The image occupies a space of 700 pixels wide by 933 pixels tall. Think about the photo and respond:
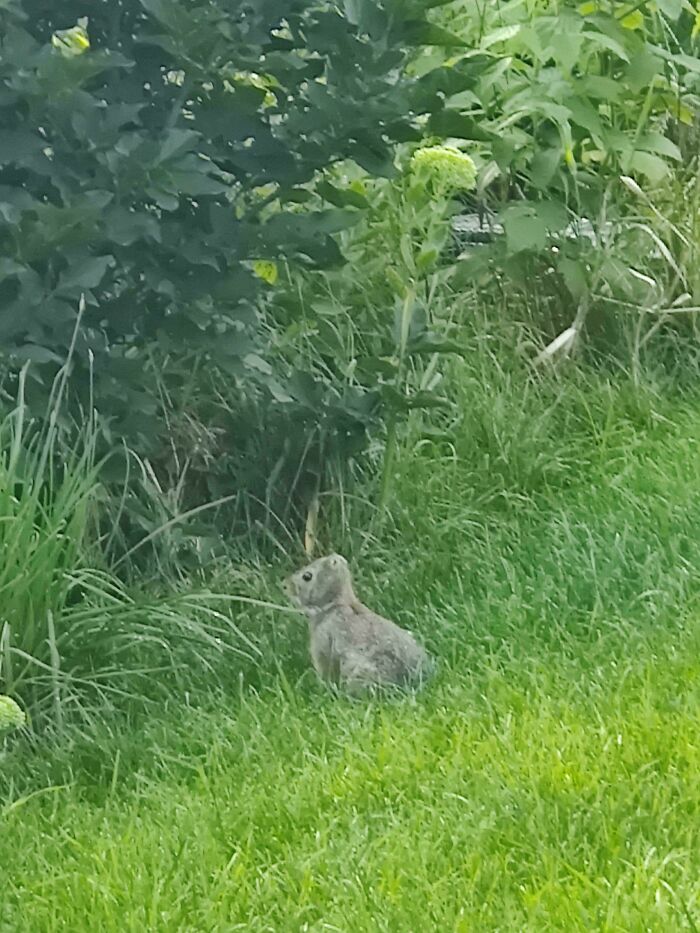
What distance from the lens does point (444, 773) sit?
135 inches

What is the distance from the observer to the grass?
2.99 metres

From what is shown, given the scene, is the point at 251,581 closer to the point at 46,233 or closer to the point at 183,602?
the point at 183,602

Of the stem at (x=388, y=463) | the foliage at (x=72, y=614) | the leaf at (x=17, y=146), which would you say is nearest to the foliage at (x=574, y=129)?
the stem at (x=388, y=463)

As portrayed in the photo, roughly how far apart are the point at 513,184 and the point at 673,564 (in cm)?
238

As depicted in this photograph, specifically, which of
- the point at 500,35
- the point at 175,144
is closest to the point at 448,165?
the point at 175,144

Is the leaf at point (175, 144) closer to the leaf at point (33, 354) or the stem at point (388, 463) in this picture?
the leaf at point (33, 354)

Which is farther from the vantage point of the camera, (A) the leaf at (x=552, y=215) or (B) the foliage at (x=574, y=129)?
(A) the leaf at (x=552, y=215)

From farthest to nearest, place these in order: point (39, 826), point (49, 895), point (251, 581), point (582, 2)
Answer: point (582, 2) < point (251, 581) < point (39, 826) < point (49, 895)

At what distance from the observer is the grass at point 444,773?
299cm

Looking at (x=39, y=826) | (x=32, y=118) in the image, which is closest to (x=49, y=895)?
(x=39, y=826)

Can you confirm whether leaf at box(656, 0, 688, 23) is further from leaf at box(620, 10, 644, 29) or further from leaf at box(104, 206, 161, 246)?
leaf at box(104, 206, 161, 246)

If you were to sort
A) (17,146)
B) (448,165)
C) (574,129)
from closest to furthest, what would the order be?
(17,146) → (448,165) → (574,129)

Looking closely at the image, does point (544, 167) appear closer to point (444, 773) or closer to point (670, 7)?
point (670, 7)

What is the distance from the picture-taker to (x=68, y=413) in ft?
14.4
